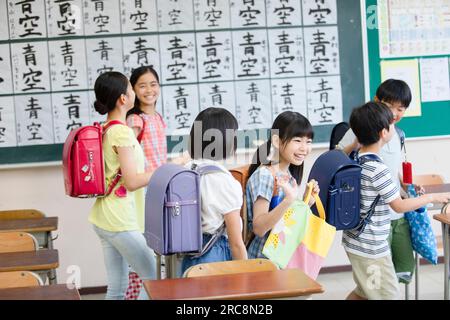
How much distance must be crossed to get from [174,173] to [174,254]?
1.09 feet

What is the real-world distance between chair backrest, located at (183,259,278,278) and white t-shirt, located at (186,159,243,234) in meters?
0.22

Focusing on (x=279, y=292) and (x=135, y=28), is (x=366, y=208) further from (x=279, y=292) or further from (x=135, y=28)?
(x=135, y=28)

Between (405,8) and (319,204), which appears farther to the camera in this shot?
(405,8)

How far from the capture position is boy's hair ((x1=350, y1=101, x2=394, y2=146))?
362 cm

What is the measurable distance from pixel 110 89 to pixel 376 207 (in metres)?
1.33

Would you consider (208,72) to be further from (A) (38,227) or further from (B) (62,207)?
(A) (38,227)

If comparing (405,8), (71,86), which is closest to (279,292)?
(71,86)

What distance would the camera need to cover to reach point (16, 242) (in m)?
3.69

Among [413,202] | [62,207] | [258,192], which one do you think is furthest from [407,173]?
[62,207]

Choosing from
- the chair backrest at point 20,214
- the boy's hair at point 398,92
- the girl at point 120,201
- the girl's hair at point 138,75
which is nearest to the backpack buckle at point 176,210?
the girl at point 120,201

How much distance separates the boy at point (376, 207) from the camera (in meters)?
3.54

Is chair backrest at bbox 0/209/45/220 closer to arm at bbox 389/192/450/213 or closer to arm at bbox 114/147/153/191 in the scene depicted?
arm at bbox 114/147/153/191

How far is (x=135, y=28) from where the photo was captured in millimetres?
5090
